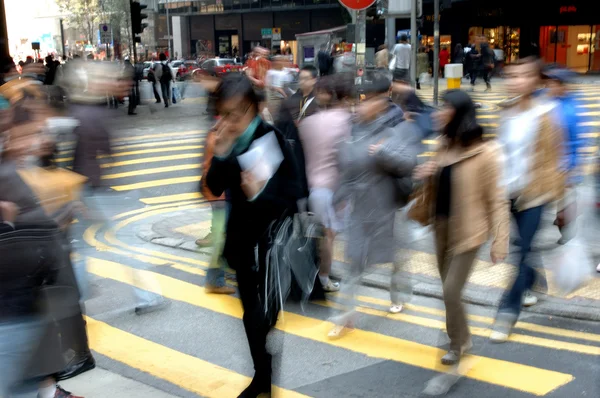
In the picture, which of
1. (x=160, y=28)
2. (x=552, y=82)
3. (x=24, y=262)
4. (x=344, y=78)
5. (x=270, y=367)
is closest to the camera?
(x=24, y=262)

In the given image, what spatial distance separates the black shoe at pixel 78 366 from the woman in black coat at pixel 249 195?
1.16m

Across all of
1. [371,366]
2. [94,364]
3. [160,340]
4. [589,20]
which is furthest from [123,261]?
[589,20]

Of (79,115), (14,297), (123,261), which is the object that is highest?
(79,115)

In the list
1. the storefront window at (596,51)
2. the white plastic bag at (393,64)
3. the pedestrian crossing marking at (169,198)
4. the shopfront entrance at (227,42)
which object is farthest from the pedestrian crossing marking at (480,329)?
the shopfront entrance at (227,42)

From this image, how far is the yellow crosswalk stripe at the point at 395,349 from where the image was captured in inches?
197

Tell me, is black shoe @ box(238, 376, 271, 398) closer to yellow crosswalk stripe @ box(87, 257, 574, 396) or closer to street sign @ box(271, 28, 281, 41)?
yellow crosswalk stripe @ box(87, 257, 574, 396)

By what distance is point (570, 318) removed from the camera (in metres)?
6.14

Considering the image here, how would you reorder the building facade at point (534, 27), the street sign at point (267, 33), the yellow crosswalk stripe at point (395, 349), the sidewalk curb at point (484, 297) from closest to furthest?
the yellow crosswalk stripe at point (395, 349)
the sidewalk curb at point (484, 297)
the building facade at point (534, 27)
the street sign at point (267, 33)

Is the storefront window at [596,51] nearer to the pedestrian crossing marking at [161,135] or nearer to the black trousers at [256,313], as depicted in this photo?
the pedestrian crossing marking at [161,135]

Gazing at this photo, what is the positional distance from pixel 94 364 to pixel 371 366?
1859 millimetres

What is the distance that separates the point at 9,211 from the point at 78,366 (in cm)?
194

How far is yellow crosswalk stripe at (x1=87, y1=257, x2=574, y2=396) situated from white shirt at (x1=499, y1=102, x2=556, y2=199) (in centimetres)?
126

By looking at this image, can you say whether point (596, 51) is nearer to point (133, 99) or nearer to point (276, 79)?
point (133, 99)

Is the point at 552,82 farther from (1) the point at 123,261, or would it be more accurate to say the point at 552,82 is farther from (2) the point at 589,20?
(2) the point at 589,20
